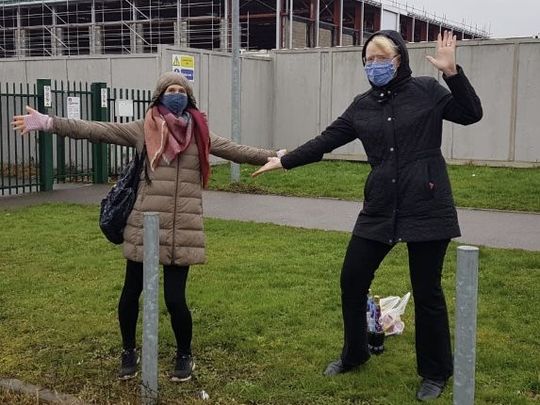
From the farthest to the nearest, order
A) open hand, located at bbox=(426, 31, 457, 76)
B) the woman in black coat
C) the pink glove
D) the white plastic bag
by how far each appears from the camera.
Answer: the white plastic bag → the pink glove → the woman in black coat → open hand, located at bbox=(426, 31, 457, 76)

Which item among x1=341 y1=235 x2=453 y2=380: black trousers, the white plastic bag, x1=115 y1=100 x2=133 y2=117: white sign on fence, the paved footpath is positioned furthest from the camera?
x1=115 y1=100 x2=133 y2=117: white sign on fence

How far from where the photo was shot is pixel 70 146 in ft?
51.7

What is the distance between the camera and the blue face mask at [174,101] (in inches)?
168

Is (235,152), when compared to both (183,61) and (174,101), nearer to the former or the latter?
(174,101)

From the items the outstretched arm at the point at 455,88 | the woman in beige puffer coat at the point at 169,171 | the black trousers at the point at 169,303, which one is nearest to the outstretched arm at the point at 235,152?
the woman in beige puffer coat at the point at 169,171

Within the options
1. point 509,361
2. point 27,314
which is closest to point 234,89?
point 27,314

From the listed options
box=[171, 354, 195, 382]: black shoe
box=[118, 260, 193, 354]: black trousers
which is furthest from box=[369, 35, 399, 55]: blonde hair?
box=[171, 354, 195, 382]: black shoe

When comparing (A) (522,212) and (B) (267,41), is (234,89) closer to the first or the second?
(A) (522,212)

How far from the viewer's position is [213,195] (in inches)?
523

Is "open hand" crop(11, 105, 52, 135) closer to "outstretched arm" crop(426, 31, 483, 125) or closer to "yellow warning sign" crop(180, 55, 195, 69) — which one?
"outstretched arm" crop(426, 31, 483, 125)

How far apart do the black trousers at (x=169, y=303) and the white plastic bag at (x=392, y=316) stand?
56.8 inches

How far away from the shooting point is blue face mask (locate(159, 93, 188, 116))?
427 centimetres

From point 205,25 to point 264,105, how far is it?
28965 mm

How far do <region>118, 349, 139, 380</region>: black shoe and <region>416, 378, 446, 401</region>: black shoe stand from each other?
1.72m
